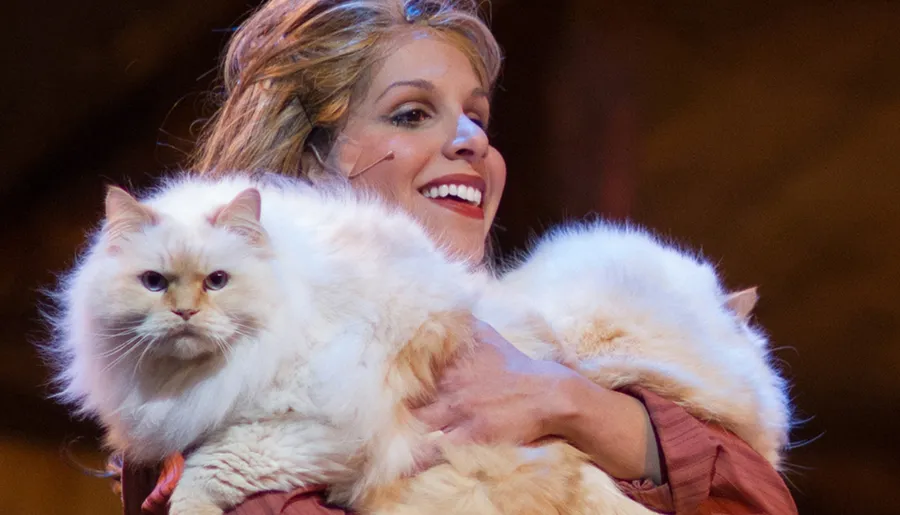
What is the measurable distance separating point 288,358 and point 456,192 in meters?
0.61

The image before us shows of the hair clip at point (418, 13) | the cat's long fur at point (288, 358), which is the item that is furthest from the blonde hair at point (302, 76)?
the cat's long fur at point (288, 358)

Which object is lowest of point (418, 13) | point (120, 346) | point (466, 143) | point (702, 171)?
point (702, 171)

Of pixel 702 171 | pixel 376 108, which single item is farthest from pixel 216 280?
pixel 702 171

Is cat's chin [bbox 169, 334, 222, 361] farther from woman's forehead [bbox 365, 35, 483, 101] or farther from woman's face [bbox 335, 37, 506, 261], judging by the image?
woman's forehead [bbox 365, 35, 483, 101]

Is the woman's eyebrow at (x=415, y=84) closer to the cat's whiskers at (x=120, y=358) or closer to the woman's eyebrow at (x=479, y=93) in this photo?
the woman's eyebrow at (x=479, y=93)

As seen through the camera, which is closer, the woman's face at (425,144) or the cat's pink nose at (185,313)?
the cat's pink nose at (185,313)

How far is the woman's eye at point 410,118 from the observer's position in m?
1.39

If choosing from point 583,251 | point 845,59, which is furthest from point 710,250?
point 583,251

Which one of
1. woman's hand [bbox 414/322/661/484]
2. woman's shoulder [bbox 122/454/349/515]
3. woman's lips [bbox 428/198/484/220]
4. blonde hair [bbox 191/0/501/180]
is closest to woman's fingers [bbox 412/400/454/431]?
woman's hand [bbox 414/322/661/484]

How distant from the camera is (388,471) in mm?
844

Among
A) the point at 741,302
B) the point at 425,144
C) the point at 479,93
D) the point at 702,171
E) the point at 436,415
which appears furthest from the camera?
the point at 702,171

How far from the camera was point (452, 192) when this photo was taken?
1376mm

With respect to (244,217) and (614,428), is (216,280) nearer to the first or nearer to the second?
(244,217)

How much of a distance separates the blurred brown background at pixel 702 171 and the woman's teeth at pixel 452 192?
1019 mm
